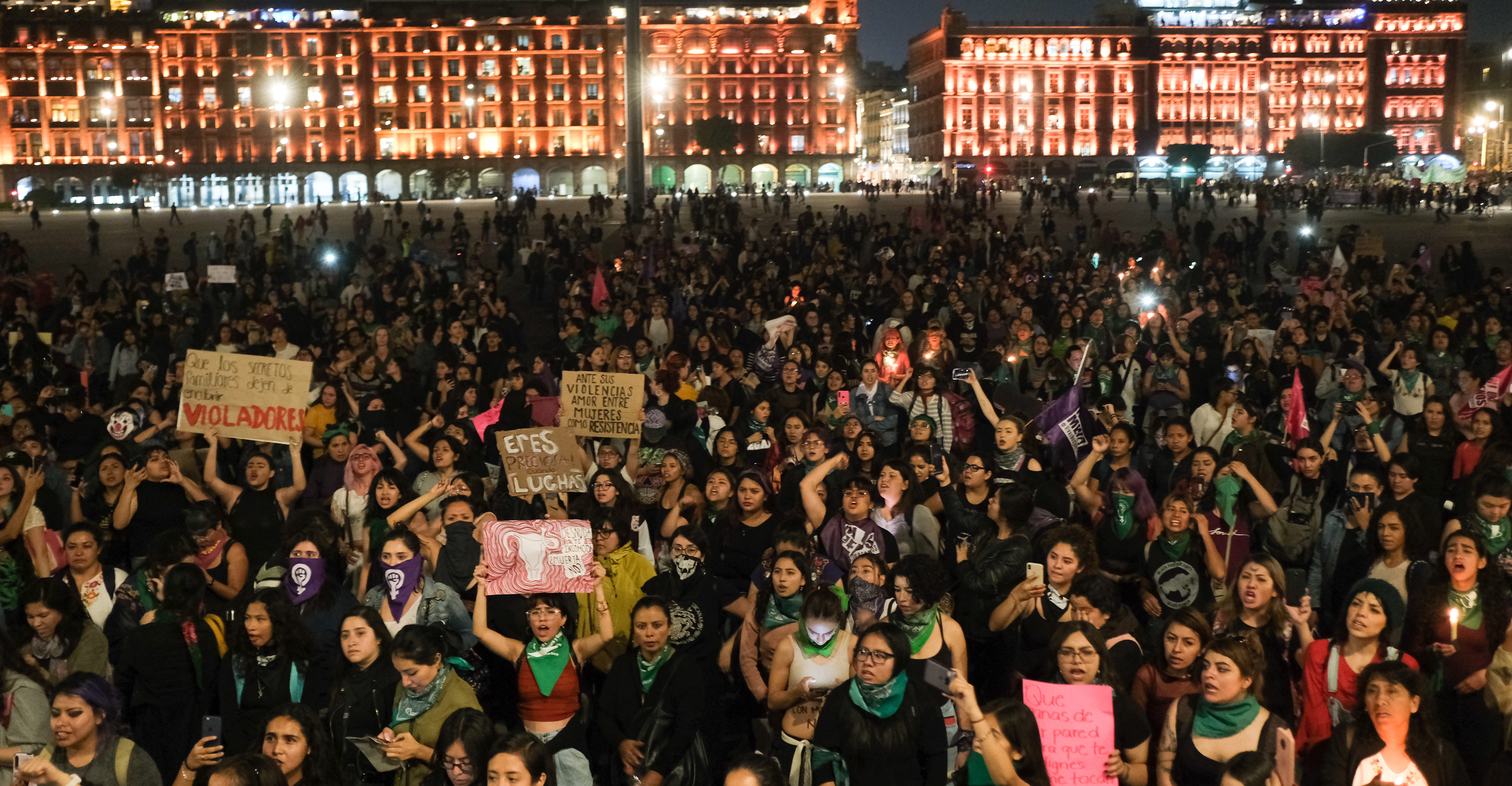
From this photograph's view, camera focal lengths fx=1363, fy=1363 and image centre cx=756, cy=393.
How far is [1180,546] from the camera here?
6.12 metres

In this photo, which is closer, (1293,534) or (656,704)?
(656,704)

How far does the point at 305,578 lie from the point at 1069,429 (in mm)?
4976

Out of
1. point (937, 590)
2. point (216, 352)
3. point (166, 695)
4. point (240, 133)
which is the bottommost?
point (166, 695)

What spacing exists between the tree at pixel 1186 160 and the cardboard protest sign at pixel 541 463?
62.7 metres

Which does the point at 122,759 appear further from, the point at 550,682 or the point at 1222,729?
the point at 1222,729

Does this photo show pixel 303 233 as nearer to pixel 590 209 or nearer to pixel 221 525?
pixel 590 209

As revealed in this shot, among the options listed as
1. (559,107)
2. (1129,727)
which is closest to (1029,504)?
(1129,727)


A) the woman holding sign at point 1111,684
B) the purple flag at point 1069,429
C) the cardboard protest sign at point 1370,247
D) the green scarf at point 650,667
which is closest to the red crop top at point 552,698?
the green scarf at point 650,667

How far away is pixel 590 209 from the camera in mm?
41375

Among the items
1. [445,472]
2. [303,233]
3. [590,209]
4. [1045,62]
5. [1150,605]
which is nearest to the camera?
[1150,605]

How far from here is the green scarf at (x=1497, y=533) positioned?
19.7 feet

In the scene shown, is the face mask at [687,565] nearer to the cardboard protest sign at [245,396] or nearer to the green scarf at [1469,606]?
Answer: the green scarf at [1469,606]

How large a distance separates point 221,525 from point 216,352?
94.4 inches

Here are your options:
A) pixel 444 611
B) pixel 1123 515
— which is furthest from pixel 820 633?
pixel 1123 515
